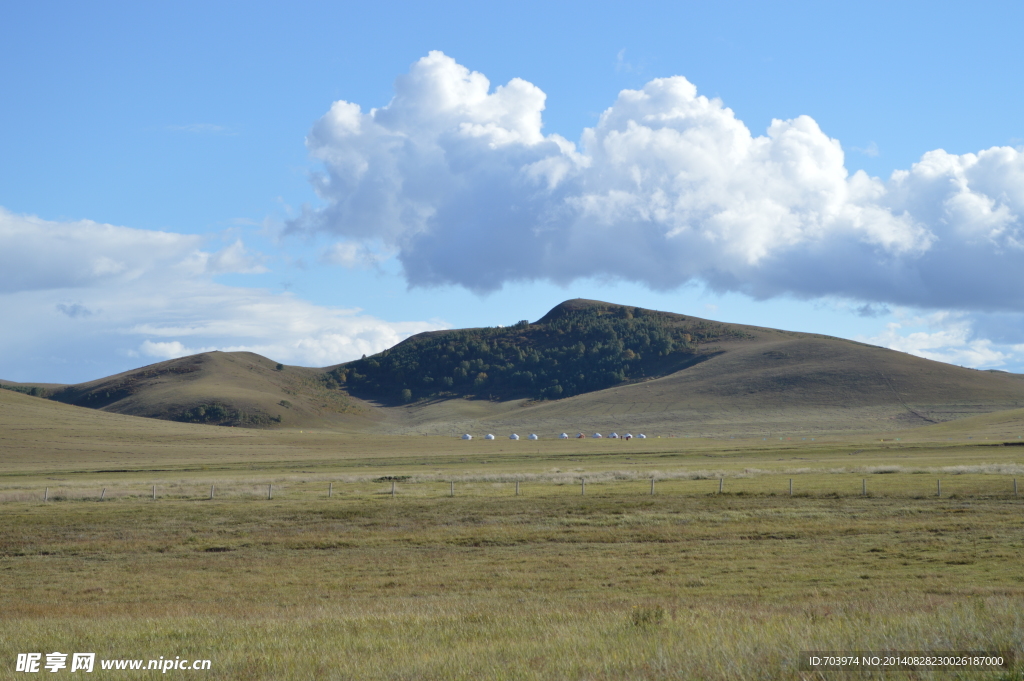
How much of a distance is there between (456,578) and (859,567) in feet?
35.5

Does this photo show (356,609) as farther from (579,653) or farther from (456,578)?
(579,653)

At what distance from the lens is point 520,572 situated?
70.4ft

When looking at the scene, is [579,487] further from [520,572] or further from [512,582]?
[512,582]

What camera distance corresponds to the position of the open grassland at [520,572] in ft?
29.9

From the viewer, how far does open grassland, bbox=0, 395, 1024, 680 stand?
9102 mm

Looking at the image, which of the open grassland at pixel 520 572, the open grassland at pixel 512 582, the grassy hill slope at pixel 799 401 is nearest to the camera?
the open grassland at pixel 512 582

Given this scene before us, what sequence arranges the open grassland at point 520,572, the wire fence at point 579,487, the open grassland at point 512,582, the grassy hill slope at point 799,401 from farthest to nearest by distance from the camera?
the grassy hill slope at point 799,401
the wire fence at point 579,487
the open grassland at point 520,572
the open grassland at point 512,582

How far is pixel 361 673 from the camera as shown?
850 centimetres

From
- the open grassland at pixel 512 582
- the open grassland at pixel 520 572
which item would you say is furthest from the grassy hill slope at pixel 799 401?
the open grassland at pixel 512 582

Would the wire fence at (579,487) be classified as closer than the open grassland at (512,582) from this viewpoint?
No

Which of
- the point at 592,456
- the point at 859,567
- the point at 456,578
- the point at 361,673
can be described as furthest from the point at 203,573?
the point at 592,456

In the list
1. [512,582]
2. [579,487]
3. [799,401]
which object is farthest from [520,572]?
[799,401]

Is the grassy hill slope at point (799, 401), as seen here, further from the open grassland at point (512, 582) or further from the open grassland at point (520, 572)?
the open grassland at point (512, 582)

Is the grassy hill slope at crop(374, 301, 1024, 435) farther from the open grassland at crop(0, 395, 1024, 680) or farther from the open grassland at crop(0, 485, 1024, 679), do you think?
the open grassland at crop(0, 485, 1024, 679)
